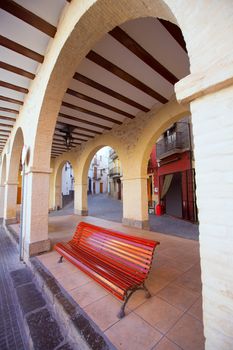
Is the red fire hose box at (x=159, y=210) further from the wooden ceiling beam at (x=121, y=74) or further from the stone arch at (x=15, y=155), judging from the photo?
the stone arch at (x=15, y=155)

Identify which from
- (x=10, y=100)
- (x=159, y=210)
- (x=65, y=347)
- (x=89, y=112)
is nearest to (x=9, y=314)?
(x=65, y=347)

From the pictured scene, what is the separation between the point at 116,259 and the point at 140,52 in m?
3.76

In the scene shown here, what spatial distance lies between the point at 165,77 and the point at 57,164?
9448mm

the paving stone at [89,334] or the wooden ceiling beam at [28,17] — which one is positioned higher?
the wooden ceiling beam at [28,17]

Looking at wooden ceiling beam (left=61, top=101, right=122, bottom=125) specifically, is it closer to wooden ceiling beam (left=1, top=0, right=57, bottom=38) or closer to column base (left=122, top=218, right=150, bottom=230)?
wooden ceiling beam (left=1, top=0, right=57, bottom=38)

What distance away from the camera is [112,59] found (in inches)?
132

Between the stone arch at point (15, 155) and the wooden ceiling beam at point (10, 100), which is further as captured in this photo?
the stone arch at point (15, 155)

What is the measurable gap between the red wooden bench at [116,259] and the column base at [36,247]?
2.69ft

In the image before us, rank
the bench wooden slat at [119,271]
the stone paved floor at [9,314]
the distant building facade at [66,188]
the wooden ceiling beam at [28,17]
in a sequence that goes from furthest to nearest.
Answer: the distant building facade at [66,188] → the wooden ceiling beam at [28,17] → the bench wooden slat at [119,271] → the stone paved floor at [9,314]

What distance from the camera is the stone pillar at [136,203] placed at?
5707 millimetres

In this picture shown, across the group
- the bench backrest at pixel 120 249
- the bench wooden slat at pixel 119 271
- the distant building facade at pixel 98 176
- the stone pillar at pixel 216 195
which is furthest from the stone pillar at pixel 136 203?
the distant building facade at pixel 98 176

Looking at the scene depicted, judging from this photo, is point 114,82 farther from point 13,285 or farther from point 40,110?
point 13,285

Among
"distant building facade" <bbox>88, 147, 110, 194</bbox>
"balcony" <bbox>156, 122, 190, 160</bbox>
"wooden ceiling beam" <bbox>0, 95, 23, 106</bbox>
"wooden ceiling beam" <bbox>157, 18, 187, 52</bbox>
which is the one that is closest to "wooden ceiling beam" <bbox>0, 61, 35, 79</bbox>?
"wooden ceiling beam" <bbox>0, 95, 23, 106</bbox>

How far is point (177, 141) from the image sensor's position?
29.2 feet
